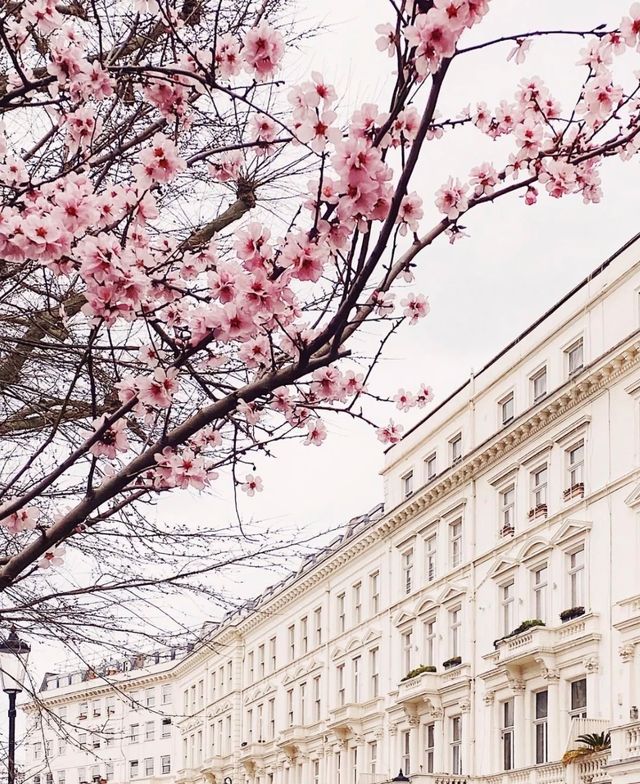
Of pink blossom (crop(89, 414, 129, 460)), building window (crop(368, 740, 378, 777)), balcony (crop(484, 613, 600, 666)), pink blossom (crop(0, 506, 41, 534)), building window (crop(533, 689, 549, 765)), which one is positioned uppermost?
A: balcony (crop(484, 613, 600, 666))

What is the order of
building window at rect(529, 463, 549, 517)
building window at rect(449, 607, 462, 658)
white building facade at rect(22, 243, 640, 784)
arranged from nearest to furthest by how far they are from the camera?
1. white building facade at rect(22, 243, 640, 784)
2. building window at rect(529, 463, 549, 517)
3. building window at rect(449, 607, 462, 658)

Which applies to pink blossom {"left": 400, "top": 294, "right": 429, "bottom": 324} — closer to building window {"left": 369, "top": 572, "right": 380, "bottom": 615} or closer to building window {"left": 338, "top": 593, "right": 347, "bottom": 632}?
building window {"left": 369, "top": 572, "right": 380, "bottom": 615}

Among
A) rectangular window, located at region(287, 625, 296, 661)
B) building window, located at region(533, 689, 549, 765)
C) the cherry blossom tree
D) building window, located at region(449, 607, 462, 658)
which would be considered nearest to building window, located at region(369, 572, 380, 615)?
building window, located at region(449, 607, 462, 658)

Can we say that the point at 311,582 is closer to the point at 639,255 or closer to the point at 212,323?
the point at 639,255

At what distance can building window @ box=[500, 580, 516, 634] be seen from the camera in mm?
35031

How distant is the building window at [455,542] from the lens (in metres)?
39.5

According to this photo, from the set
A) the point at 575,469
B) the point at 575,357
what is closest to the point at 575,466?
the point at 575,469

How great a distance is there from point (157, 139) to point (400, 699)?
36.6 meters

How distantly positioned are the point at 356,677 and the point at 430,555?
7.58 metres

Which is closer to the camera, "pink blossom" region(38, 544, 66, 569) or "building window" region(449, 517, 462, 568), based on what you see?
"pink blossom" region(38, 544, 66, 569)

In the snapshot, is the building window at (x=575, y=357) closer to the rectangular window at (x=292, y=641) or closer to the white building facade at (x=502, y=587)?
the white building facade at (x=502, y=587)

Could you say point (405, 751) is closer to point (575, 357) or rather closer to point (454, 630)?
point (454, 630)

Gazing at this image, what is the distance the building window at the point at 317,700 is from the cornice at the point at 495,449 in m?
3.91

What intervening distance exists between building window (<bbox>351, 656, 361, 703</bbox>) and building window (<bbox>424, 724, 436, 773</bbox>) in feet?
23.0
